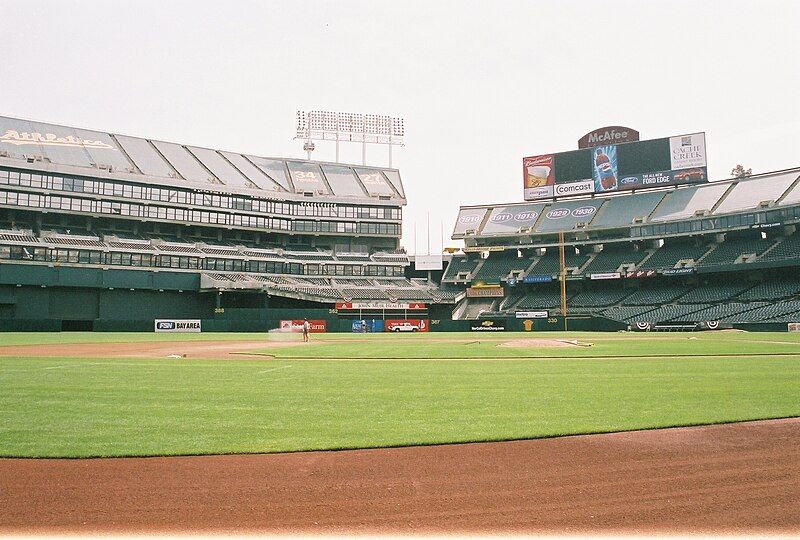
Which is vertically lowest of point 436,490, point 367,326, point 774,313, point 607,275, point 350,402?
point 436,490

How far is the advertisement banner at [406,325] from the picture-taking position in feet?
221

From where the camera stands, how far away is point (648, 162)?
243 feet

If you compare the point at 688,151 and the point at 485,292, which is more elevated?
the point at 688,151

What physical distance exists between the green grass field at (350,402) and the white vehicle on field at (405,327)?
47.6 metres

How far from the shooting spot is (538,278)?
74.2 m

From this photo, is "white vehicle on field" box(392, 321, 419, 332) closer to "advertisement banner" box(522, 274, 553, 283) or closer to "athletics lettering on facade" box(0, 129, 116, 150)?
"advertisement banner" box(522, 274, 553, 283)

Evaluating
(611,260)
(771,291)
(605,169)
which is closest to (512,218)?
(605,169)

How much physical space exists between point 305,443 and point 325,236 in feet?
260

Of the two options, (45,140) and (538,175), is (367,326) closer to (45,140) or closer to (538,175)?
(538,175)

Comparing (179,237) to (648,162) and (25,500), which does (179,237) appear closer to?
(648,162)

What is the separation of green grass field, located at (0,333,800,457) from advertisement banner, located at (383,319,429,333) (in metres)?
47.6

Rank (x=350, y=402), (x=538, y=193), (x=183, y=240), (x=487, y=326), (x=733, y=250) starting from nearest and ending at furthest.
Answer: (x=350, y=402) < (x=733, y=250) < (x=487, y=326) < (x=183, y=240) < (x=538, y=193)

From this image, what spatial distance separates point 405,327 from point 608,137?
37258 millimetres

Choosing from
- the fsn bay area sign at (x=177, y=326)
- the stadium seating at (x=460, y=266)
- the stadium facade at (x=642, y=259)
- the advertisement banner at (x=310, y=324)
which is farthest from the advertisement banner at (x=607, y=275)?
the fsn bay area sign at (x=177, y=326)
